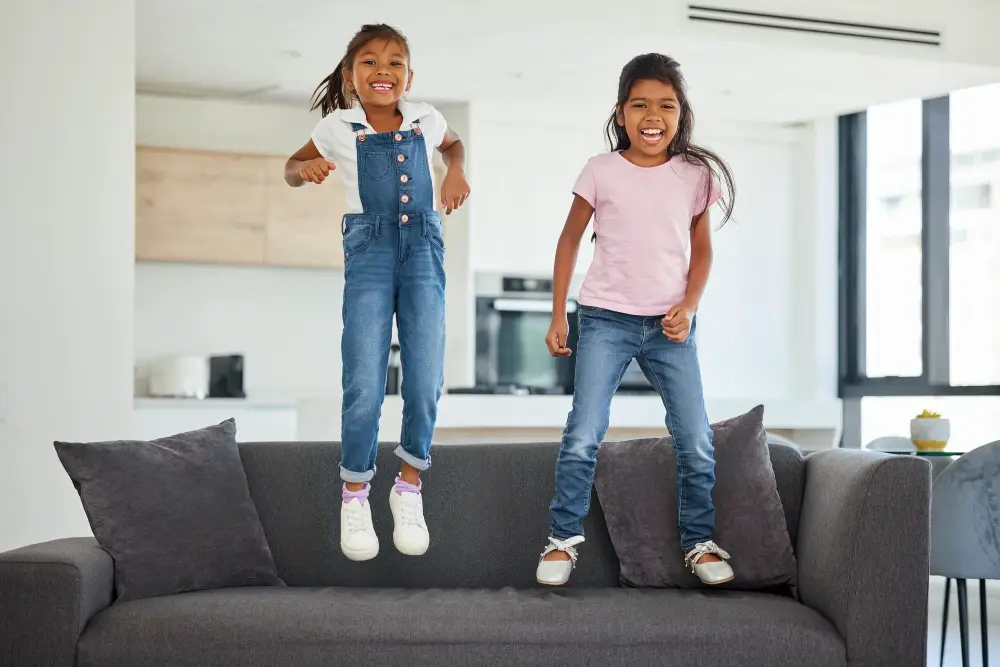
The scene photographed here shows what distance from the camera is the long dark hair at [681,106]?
2.59 meters

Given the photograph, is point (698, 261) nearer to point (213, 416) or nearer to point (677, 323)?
point (677, 323)

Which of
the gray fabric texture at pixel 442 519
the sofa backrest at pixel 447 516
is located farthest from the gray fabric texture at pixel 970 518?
the gray fabric texture at pixel 442 519

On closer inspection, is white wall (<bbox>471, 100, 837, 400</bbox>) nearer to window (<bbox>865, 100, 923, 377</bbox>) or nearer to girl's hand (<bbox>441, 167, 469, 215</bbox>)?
window (<bbox>865, 100, 923, 377</bbox>)

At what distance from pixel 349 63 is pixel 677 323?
92 centimetres

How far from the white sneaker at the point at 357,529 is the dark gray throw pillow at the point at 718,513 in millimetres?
586

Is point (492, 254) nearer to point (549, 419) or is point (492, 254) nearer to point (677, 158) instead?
point (549, 419)

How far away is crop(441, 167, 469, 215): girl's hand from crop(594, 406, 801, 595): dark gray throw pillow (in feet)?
2.43

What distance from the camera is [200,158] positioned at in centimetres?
598

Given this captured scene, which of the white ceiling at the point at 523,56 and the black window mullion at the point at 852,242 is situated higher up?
the white ceiling at the point at 523,56

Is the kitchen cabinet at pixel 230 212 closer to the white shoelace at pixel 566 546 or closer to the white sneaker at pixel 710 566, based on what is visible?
the white shoelace at pixel 566 546

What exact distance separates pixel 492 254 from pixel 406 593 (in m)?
4.04

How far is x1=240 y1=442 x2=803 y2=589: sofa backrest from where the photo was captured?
273 centimetres

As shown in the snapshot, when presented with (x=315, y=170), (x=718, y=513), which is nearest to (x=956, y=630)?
(x=718, y=513)

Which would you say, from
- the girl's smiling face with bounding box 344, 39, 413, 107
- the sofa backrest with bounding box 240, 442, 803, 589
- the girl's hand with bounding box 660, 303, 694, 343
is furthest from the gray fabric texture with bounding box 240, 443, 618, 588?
the girl's smiling face with bounding box 344, 39, 413, 107
